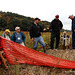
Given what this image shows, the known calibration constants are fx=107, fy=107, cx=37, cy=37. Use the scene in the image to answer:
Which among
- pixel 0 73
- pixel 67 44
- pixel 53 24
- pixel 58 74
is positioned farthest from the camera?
pixel 67 44

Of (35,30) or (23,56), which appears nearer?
(23,56)

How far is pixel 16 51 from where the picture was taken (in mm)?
2742

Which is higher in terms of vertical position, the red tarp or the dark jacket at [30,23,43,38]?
the dark jacket at [30,23,43,38]

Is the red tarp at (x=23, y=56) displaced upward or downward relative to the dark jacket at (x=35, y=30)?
downward

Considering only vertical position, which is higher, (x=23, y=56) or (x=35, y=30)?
(x=35, y=30)

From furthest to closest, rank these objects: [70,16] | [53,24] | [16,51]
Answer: [53,24]
[70,16]
[16,51]

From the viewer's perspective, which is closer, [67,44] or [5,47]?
[5,47]

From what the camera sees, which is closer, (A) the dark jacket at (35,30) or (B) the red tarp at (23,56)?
(B) the red tarp at (23,56)

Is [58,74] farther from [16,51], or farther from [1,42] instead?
[1,42]

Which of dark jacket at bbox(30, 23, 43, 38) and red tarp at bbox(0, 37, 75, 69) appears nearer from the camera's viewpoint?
red tarp at bbox(0, 37, 75, 69)

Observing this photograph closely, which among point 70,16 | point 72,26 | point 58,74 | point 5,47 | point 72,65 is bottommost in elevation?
point 58,74

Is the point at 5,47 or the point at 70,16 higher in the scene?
the point at 70,16

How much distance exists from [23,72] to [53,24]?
3253mm

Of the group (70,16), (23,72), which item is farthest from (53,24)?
(23,72)
